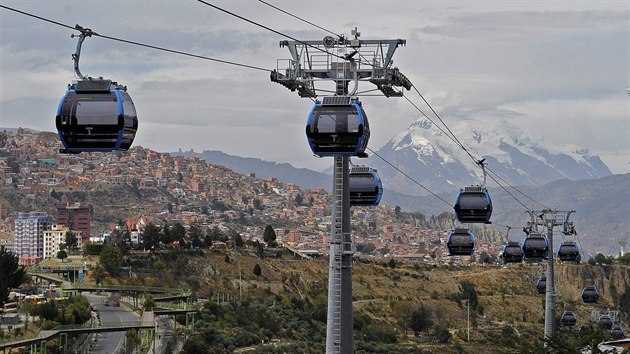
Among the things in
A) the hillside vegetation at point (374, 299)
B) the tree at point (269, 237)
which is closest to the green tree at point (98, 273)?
the hillside vegetation at point (374, 299)

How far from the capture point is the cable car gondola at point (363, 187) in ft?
95.8

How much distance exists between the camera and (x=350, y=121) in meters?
21.2

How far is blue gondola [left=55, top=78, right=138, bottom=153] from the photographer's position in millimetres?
18031

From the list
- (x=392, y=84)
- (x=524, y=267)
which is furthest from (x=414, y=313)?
(x=392, y=84)

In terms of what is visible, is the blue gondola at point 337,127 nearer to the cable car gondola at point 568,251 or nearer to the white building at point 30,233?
the cable car gondola at point 568,251

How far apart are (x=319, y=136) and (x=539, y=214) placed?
33.2 m

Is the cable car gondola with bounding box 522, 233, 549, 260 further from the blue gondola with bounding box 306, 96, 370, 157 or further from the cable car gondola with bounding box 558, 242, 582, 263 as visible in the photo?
the blue gondola with bounding box 306, 96, 370, 157

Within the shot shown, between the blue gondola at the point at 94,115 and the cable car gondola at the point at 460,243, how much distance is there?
24.6 metres

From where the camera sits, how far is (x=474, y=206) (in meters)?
36.7

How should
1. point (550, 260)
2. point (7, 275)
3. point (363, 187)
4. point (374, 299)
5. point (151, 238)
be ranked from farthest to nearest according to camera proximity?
point (151, 238), point (374, 299), point (7, 275), point (550, 260), point (363, 187)

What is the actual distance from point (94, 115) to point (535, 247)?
1285 inches

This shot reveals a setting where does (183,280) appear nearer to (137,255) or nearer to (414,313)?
(137,255)

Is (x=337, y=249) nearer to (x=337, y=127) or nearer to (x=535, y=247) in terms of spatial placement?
(x=337, y=127)

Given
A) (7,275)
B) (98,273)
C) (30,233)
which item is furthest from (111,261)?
(30,233)
